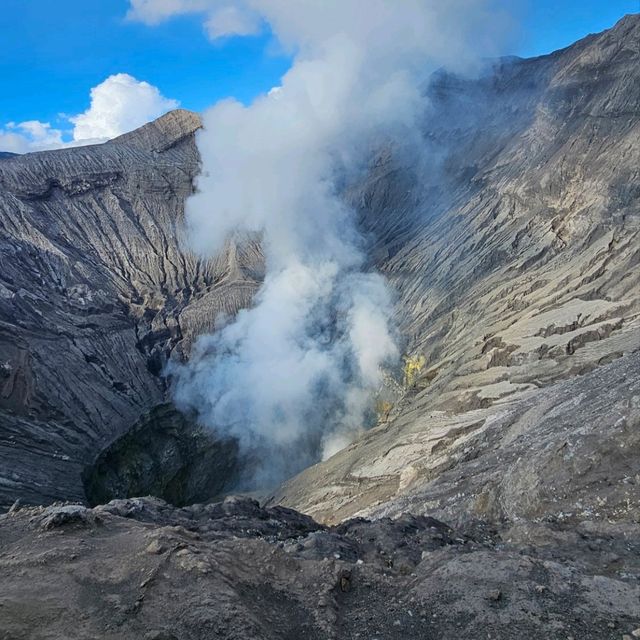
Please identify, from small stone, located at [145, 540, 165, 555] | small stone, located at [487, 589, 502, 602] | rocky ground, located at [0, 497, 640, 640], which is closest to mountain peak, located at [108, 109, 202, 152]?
rocky ground, located at [0, 497, 640, 640]

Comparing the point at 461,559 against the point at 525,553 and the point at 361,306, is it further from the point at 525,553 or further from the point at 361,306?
the point at 361,306

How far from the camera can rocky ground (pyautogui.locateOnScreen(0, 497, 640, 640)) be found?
8078 mm

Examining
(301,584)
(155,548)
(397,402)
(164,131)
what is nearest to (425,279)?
(397,402)

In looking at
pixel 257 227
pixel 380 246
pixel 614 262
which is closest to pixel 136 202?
pixel 257 227

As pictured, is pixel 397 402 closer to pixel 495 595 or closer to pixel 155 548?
pixel 155 548

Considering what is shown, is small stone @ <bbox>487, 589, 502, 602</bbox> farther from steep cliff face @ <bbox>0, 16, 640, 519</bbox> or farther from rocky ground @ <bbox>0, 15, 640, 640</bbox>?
steep cliff face @ <bbox>0, 16, 640, 519</bbox>

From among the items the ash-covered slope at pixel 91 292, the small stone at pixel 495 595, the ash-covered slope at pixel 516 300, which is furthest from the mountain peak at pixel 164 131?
the small stone at pixel 495 595

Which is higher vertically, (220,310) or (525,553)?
(220,310)

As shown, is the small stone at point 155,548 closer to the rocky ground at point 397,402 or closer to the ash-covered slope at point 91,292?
the rocky ground at point 397,402

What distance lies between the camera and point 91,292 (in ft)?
179

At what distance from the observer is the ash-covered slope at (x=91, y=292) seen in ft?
126

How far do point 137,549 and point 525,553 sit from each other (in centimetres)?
703

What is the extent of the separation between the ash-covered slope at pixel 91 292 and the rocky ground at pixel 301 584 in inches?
906

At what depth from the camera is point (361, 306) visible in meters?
54.7
